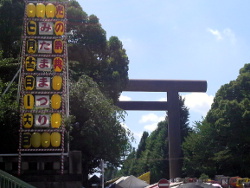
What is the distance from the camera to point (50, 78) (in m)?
17.2

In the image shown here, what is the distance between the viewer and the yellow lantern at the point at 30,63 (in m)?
17.0

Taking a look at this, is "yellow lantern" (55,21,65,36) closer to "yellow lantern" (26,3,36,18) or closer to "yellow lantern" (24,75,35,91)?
"yellow lantern" (26,3,36,18)

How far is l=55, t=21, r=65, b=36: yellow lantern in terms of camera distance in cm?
1766

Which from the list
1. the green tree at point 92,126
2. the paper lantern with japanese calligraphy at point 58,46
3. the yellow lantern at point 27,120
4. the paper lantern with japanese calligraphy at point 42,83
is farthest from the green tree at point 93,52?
the yellow lantern at point 27,120

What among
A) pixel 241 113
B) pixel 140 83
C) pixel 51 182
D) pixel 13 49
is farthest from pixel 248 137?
pixel 51 182

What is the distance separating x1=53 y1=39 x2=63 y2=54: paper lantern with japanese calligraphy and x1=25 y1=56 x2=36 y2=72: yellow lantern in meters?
0.95

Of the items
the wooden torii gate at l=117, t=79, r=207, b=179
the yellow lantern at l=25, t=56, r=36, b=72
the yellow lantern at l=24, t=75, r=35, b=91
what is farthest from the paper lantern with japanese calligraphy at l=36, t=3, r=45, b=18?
the wooden torii gate at l=117, t=79, r=207, b=179

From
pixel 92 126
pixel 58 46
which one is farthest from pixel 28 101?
pixel 92 126

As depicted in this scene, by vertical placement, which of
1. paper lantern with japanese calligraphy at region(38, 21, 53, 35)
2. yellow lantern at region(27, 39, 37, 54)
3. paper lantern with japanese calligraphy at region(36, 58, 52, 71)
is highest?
paper lantern with japanese calligraphy at region(38, 21, 53, 35)

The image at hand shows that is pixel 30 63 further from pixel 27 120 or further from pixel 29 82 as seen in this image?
pixel 27 120

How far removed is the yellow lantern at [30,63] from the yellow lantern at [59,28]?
4.78ft

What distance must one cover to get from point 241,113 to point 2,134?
81.8 ft

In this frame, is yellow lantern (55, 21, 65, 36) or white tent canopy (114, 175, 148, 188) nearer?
yellow lantern (55, 21, 65, 36)

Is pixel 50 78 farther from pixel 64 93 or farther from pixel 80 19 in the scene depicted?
pixel 80 19
